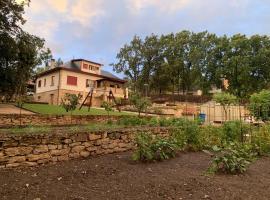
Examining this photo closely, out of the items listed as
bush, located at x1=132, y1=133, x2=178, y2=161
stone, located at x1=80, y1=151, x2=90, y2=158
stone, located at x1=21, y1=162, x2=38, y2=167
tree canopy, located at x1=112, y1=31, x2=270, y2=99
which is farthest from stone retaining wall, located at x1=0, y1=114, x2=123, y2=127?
tree canopy, located at x1=112, y1=31, x2=270, y2=99

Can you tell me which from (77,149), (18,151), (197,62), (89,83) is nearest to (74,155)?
(77,149)

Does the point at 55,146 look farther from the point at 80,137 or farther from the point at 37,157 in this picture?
the point at 80,137

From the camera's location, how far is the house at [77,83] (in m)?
41.0

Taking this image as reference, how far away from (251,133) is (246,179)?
4571 millimetres

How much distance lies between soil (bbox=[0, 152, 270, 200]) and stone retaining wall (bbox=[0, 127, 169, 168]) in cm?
21

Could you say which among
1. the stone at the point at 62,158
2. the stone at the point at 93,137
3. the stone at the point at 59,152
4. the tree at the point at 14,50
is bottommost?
the stone at the point at 62,158

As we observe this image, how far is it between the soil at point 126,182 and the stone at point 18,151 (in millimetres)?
321

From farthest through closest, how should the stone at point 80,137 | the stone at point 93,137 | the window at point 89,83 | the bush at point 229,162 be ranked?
1. the window at point 89,83
2. the stone at point 93,137
3. the stone at point 80,137
4. the bush at point 229,162

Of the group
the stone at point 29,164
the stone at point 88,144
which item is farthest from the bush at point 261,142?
the stone at point 29,164

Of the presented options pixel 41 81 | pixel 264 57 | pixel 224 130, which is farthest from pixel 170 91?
pixel 224 130

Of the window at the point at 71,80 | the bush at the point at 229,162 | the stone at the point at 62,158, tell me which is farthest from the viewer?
the window at the point at 71,80

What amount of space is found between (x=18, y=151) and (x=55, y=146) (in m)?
0.83

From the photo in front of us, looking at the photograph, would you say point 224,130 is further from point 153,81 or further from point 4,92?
point 153,81

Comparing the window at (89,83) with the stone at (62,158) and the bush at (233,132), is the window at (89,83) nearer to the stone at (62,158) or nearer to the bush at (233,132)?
the bush at (233,132)
